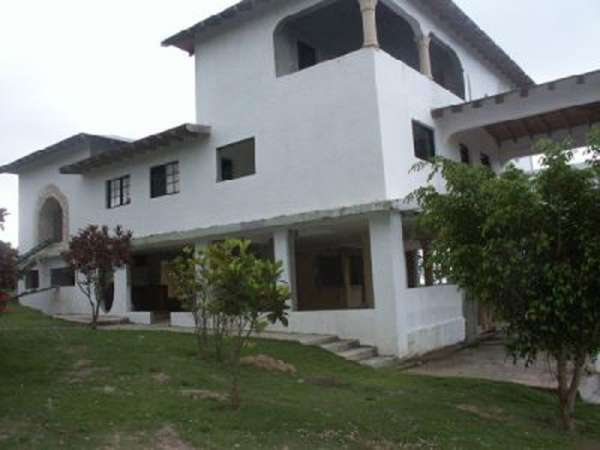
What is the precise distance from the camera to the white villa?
14.0m

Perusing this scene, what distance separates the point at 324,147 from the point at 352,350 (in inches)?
191

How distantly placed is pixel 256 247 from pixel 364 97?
755cm

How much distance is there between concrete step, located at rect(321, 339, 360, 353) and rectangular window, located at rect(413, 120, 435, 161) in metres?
5.03

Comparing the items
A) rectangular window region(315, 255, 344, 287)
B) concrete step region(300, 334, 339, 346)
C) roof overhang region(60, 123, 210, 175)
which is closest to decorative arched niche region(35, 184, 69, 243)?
roof overhang region(60, 123, 210, 175)

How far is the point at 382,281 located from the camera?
13422 millimetres

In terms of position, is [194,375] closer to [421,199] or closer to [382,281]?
[421,199]

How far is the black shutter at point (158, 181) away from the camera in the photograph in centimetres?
1916

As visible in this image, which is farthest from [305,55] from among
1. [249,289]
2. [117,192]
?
[249,289]

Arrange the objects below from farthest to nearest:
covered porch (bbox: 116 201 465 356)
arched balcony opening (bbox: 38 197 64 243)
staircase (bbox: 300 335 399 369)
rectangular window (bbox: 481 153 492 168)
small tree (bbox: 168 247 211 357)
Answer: arched balcony opening (bbox: 38 197 64 243)
rectangular window (bbox: 481 153 492 168)
covered porch (bbox: 116 201 465 356)
staircase (bbox: 300 335 399 369)
small tree (bbox: 168 247 211 357)

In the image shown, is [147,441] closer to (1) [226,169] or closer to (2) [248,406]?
(2) [248,406]

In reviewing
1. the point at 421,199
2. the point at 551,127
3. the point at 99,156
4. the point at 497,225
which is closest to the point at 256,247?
the point at 99,156

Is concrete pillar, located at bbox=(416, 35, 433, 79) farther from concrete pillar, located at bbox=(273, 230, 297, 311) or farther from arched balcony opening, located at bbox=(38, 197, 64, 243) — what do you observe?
arched balcony opening, located at bbox=(38, 197, 64, 243)

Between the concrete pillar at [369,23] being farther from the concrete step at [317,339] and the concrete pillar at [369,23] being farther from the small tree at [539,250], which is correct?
the small tree at [539,250]

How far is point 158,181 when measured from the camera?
1934cm
